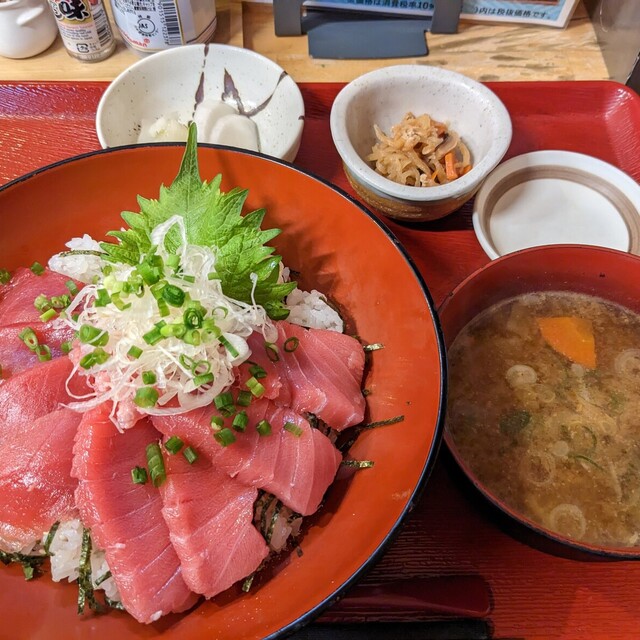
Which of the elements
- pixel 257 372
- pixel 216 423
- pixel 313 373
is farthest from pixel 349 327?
pixel 216 423

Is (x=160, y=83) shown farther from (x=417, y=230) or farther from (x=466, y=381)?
(x=466, y=381)

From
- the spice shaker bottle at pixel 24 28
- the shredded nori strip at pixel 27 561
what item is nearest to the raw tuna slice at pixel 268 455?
the shredded nori strip at pixel 27 561

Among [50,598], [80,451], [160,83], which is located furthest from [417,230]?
[50,598]

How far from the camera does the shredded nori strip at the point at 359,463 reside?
4.54 ft

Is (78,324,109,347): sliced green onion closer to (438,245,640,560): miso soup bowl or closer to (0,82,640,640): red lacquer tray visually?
(0,82,640,640): red lacquer tray

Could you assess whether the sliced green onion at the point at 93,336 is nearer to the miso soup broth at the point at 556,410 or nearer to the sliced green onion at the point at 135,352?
the sliced green onion at the point at 135,352

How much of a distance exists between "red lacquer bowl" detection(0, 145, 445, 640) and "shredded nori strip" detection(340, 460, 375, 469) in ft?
0.04

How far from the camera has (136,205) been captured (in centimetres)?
171

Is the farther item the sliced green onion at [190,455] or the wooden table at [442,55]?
the wooden table at [442,55]

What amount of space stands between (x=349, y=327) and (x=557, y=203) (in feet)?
3.46

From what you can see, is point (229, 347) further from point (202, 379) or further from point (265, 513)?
point (265, 513)

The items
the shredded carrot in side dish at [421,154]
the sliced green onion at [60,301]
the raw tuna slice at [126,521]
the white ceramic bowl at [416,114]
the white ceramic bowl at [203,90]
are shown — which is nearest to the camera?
the raw tuna slice at [126,521]

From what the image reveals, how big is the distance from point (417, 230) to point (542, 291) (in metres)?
0.52

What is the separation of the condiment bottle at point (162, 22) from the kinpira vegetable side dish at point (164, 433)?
4.60 feet
